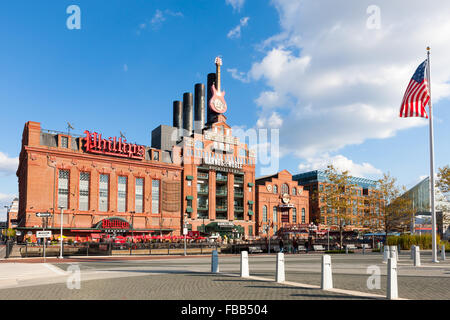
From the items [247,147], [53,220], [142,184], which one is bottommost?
[53,220]

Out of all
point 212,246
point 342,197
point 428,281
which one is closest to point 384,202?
point 342,197

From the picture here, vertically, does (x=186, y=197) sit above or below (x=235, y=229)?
above

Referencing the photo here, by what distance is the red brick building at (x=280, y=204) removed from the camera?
89312 millimetres

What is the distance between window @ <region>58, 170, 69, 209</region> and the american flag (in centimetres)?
5276

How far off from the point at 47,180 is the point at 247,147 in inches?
1676

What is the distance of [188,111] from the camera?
4621 inches

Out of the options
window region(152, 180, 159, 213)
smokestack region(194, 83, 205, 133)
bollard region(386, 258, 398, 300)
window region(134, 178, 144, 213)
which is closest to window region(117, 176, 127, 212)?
window region(134, 178, 144, 213)

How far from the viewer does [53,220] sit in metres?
59.8

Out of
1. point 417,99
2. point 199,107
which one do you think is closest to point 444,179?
point 417,99

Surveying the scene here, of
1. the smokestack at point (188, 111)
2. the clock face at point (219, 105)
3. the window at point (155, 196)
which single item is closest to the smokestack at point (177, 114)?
the smokestack at point (188, 111)

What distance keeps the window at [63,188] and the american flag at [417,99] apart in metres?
52.8

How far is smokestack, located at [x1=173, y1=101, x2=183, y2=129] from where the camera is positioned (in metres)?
117

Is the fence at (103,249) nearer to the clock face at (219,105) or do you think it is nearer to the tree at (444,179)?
the tree at (444,179)
